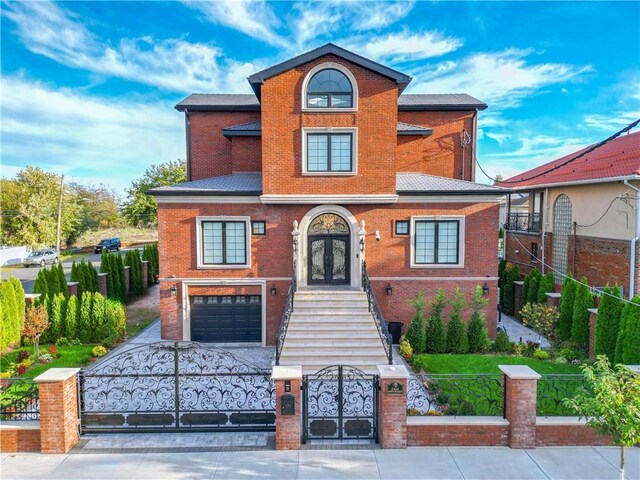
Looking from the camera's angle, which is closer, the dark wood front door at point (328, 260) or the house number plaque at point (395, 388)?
the house number plaque at point (395, 388)

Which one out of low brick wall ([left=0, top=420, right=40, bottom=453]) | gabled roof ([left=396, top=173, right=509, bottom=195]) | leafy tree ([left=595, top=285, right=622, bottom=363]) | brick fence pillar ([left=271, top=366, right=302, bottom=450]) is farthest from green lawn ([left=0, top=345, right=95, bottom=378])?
leafy tree ([left=595, top=285, right=622, bottom=363])

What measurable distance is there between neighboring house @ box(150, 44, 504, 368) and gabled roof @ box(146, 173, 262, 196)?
0.05 m

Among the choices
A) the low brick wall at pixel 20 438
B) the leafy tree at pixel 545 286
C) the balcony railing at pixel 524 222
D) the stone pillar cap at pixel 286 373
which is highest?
the balcony railing at pixel 524 222

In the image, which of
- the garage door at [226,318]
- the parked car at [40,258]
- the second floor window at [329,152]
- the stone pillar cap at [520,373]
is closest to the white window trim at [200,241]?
the garage door at [226,318]

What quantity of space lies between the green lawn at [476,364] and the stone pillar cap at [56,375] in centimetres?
835

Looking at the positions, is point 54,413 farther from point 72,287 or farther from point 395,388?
point 72,287

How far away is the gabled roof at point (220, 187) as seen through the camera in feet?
44.0

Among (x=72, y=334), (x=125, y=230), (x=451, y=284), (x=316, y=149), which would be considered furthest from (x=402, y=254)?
(x=125, y=230)

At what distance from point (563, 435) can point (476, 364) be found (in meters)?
4.61

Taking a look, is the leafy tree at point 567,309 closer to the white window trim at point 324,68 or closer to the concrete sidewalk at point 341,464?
the concrete sidewalk at point 341,464

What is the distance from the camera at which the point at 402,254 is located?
46.0 ft

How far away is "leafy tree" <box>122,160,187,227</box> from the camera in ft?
166

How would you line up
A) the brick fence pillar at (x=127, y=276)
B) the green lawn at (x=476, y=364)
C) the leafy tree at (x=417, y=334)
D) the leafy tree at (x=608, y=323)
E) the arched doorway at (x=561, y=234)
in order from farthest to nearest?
1. the brick fence pillar at (x=127, y=276)
2. the arched doorway at (x=561, y=234)
3. the leafy tree at (x=417, y=334)
4. the green lawn at (x=476, y=364)
5. the leafy tree at (x=608, y=323)

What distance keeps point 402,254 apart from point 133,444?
969 cm
